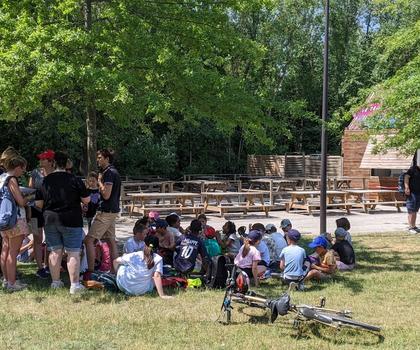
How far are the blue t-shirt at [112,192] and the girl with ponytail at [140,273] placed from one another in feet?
2.80

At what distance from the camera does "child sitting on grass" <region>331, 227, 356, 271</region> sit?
9.33 metres

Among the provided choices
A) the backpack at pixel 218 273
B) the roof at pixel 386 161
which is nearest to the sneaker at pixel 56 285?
the backpack at pixel 218 273

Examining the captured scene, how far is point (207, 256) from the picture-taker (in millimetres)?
8320

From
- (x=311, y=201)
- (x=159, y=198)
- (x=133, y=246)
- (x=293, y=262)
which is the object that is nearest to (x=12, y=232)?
(x=133, y=246)

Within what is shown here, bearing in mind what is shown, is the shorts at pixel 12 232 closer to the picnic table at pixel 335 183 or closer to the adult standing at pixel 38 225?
the adult standing at pixel 38 225

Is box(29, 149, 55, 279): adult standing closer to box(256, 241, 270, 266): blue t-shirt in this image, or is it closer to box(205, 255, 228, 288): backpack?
box(205, 255, 228, 288): backpack

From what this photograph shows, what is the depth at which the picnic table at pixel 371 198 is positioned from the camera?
19297mm

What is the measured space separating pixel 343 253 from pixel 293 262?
1651 mm

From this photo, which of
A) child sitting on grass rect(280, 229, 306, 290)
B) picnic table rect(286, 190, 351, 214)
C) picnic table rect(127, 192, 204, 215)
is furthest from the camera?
picnic table rect(286, 190, 351, 214)

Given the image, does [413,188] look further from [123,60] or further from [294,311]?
[294,311]

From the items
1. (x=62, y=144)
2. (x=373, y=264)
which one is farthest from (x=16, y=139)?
(x=373, y=264)

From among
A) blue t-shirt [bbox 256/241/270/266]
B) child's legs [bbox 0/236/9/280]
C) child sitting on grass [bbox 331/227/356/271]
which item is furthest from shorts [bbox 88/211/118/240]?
child sitting on grass [bbox 331/227/356/271]

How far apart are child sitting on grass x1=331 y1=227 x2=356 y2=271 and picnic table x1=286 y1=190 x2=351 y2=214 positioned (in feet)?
29.0

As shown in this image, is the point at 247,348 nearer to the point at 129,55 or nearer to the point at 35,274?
the point at 35,274
